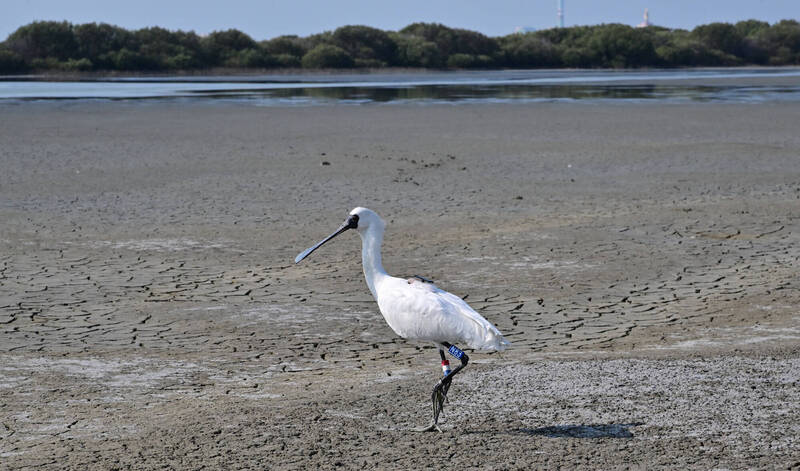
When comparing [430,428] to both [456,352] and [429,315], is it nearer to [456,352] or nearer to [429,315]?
[456,352]

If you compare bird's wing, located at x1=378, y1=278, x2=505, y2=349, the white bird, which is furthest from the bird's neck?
bird's wing, located at x1=378, y1=278, x2=505, y2=349

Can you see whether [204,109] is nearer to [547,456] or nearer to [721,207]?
[721,207]

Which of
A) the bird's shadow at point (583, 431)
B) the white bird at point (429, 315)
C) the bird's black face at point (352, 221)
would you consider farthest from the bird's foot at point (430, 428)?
the bird's black face at point (352, 221)

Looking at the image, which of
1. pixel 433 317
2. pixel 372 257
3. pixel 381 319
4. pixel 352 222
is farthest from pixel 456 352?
pixel 381 319

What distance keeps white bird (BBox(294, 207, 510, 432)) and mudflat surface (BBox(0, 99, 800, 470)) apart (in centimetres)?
46

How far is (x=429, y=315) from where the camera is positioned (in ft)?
18.0

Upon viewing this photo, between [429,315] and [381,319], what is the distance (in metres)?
3.09

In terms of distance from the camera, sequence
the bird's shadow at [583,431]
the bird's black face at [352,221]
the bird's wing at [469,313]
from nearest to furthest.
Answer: the bird's wing at [469,313], the bird's shadow at [583,431], the bird's black face at [352,221]

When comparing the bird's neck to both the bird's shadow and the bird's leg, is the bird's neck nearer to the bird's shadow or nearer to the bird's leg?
the bird's leg

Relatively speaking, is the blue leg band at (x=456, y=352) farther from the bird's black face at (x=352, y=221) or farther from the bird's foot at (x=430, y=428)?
the bird's black face at (x=352, y=221)

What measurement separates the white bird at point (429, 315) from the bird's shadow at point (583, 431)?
0.56 metres

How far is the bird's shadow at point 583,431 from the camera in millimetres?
5625

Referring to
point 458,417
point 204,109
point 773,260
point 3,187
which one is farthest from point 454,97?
point 458,417

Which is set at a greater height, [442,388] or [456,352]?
[456,352]
